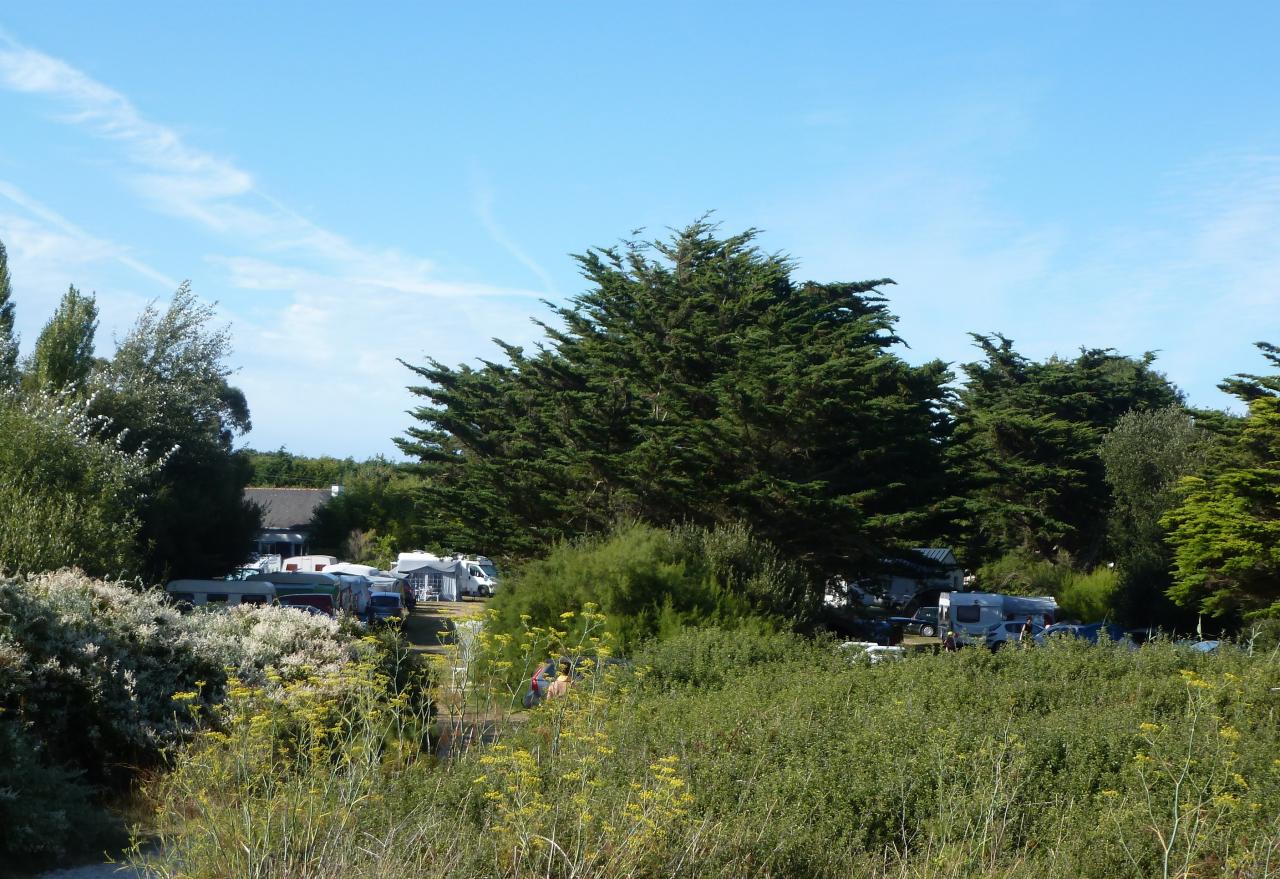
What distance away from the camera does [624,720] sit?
888 centimetres

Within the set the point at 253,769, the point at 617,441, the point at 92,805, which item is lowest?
the point at 92,805

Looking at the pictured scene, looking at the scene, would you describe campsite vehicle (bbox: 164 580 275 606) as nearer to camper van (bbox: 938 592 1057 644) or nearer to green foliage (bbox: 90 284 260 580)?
green foliage (bbox: 90 284 260 580)

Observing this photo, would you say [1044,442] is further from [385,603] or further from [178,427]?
[178,427]

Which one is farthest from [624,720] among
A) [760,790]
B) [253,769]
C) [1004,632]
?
[1004,632]

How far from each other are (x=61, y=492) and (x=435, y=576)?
120 feet

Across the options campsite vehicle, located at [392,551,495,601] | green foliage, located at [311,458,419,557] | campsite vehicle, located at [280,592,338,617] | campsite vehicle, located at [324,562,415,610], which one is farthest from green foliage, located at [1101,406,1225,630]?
green foliage, located at [311,458,419,557]

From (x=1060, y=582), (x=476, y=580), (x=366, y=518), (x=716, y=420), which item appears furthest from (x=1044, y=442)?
(x=366, y=518)

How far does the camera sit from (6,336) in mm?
35844

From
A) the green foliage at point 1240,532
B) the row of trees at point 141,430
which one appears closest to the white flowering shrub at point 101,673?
the row of trees at point 141,430

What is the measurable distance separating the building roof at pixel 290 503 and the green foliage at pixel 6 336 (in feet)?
141

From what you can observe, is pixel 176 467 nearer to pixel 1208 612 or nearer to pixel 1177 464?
pixel 1208 612

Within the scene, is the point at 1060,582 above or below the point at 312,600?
above

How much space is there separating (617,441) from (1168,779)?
31673 mm

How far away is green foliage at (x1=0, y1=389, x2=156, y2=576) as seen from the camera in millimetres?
20250
